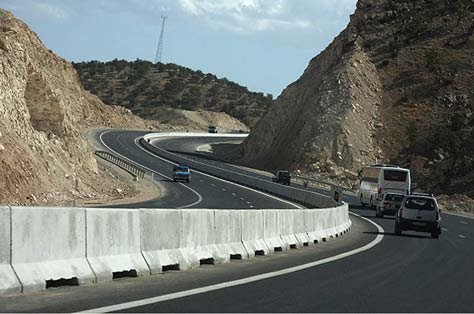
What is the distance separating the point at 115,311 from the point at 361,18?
10976 cm

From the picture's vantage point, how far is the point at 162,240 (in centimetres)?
1559

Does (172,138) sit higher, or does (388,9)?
(388,9)

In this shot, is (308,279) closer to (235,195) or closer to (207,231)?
(207,231)

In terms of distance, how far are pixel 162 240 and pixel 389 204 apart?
1439 inches

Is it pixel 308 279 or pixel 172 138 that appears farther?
pixel 172 138

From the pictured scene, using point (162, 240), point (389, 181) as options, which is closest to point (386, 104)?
point (389, 181)

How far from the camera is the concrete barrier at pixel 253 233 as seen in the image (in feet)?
66.9

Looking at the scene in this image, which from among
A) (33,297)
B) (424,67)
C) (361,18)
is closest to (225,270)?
(33,297)

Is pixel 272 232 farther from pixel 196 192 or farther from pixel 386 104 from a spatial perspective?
pixel 386 104

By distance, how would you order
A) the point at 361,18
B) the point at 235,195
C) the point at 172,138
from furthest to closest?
the point at 172,138
the point at 361,18
the point at 235,195

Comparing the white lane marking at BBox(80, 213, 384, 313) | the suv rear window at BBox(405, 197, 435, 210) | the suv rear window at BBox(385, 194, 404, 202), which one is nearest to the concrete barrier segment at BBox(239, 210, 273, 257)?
the white lane marking at BBox(80, 213, 384, 313)

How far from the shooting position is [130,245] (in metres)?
14.4

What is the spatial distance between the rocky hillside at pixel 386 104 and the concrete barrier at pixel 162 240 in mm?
67355

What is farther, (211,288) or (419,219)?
(419,219)
